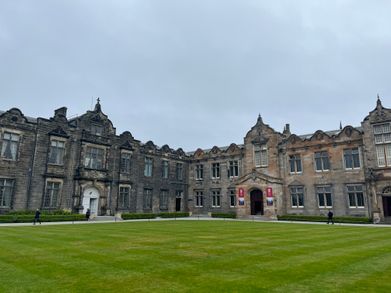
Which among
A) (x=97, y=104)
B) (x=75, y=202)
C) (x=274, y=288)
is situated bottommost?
(x=274, y=288)

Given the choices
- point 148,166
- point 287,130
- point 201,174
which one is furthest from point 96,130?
point 287,130

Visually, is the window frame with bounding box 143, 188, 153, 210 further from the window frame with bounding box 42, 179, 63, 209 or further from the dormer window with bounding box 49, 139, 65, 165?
the dormer window with bounding box 49, 139, 65, 165

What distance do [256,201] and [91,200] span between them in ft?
75.8

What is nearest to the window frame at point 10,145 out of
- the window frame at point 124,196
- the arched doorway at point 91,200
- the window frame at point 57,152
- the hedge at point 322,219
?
the window frame at point 57,152

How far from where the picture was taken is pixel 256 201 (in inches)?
1693

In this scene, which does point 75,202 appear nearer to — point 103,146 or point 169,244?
point 103,146

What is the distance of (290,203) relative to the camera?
3994 cm

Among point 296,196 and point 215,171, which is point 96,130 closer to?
point 215,171

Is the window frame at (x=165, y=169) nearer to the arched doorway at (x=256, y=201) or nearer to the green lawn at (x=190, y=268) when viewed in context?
the arched doorway at (x=256, y=201)

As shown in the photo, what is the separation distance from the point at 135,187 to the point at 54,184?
1165 cm

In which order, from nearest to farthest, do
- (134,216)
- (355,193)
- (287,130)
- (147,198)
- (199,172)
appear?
(355,193), (134,216), (147,198), (287,130), (199,172)

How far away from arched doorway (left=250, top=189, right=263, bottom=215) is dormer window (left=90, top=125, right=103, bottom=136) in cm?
2322

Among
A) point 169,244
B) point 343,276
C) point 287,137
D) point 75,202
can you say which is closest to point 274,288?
point 343,276

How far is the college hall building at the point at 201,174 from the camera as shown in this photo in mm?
32188
